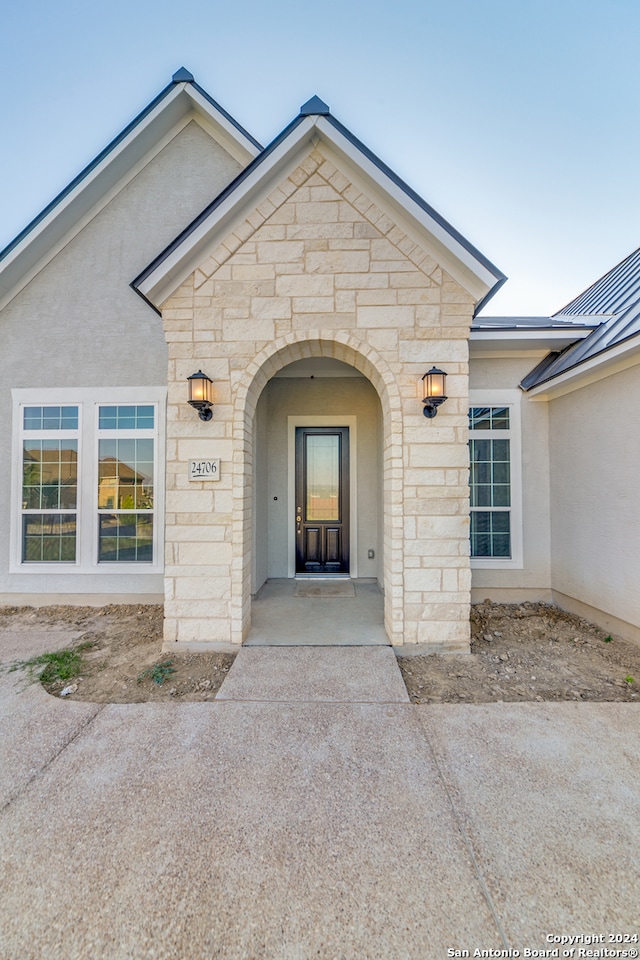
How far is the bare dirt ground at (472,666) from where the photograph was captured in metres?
3.46

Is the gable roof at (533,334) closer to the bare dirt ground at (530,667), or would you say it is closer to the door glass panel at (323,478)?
the door glass panel at (323,478)

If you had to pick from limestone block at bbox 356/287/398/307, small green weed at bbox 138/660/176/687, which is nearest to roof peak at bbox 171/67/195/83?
limestone block at bbox 356/287/398/307

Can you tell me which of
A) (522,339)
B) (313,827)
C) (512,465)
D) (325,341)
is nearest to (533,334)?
(522,339)

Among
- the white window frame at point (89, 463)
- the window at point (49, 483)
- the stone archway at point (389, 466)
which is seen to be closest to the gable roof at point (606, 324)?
the stone archway at point (389, 466)

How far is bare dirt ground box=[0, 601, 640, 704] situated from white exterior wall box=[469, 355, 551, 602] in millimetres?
558

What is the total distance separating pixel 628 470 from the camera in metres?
4.46

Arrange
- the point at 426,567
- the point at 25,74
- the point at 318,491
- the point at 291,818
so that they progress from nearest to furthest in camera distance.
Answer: the point at 291,818
the point at 426,567
the point at 318,491
the point at 25,74

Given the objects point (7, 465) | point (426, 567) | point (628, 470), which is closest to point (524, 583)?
point (628, 470)

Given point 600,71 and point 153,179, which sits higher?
point 600,71

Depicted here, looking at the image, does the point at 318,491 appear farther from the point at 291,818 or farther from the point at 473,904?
the point at 473,904

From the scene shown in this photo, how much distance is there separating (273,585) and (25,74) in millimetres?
12307

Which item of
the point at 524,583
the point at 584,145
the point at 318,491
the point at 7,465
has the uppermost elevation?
the point at 584,145

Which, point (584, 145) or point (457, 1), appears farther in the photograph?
point (584, 145)

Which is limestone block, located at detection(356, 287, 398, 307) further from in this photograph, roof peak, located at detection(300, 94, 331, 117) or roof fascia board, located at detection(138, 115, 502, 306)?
roof peak, located at detection(300, 94, 331, 117)
